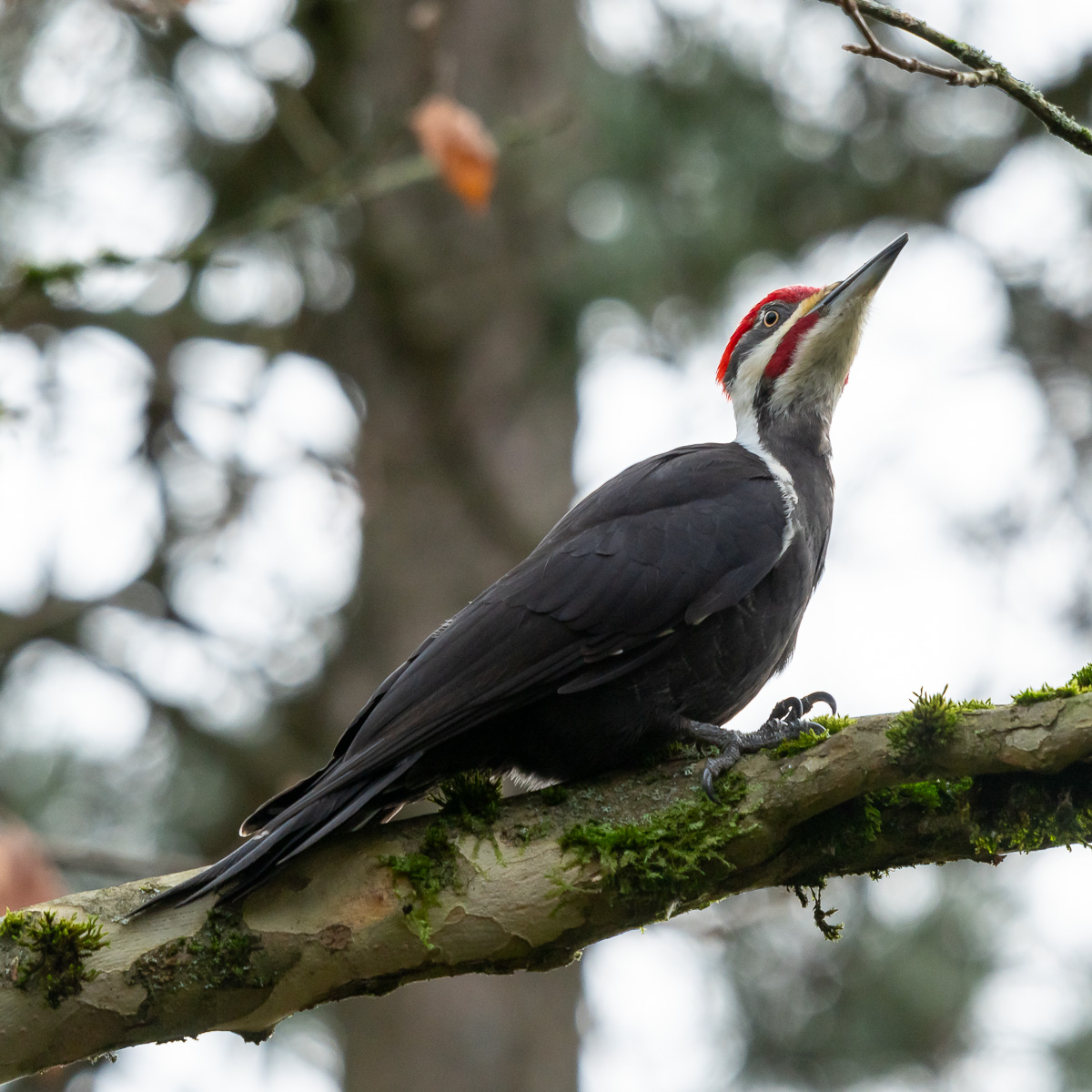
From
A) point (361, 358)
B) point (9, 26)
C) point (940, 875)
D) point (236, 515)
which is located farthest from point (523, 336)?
point (940, 875)

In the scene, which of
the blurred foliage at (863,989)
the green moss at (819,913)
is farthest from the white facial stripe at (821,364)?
the blurred foliage at (863,989)

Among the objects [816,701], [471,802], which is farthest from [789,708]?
[471,802]

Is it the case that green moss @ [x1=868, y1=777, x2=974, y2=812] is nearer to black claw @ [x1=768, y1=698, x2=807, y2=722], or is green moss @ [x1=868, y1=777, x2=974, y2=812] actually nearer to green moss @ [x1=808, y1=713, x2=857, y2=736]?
green moss @ [x1=808, y1=713, x2=857, y2=736]

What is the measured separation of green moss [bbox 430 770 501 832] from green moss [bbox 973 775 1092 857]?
0.92 m

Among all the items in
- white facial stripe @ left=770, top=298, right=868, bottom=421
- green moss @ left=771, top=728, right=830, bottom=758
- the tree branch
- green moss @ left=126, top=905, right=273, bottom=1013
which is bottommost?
green moss @ left=126, top=905, right=273, bottom=1013

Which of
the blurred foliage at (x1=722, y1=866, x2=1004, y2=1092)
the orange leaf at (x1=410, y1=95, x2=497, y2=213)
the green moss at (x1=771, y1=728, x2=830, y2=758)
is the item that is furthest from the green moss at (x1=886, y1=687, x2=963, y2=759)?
the blurred foliage at (x1=722, y1=866, x2=1004, y2=1092)

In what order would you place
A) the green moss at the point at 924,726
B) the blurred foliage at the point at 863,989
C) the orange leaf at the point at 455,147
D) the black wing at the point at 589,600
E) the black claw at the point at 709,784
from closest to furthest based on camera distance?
the green moss at the point at 924,726 → the black claw at the point at 709,784 → the black wing at the point at 589,600 → the orange leaf at the point at 455,147 → the blurred foliage at the point at 863,989

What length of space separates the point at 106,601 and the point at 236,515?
2.88 ft

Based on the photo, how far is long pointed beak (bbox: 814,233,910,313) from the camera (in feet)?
12.1

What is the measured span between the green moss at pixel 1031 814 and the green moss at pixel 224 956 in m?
1.36

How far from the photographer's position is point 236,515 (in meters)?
6.25

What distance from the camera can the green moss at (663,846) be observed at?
7.69 feet

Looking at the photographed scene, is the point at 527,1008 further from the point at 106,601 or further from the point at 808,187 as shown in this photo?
the point at 808,187

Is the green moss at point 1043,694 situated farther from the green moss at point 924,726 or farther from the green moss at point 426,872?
the green moss at point 426,872
